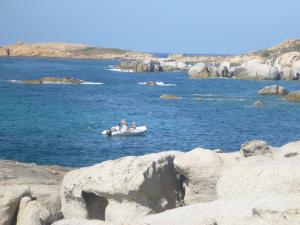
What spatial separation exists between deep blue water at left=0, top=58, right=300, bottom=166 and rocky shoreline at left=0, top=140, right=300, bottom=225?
1782 centimetres

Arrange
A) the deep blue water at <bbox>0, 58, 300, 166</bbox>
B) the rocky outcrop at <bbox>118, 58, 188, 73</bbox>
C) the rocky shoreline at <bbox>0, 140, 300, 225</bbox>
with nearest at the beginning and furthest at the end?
the rocky shoreline at <bbox>0, 140, 300, 225</bbox> → the deep blue water at <bbox>0, 58, 300, 166</bbox> → the rocky outcrop at <bbox>118, 58, 188, 73</bbox>

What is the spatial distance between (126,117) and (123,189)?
43.7m

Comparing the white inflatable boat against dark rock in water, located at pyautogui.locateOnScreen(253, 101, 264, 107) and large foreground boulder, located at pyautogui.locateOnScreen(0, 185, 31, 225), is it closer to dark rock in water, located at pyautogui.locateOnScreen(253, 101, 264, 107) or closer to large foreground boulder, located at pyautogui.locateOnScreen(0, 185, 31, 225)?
dark rock in water, located at pyautogui.locateOnScreen(253, 101, 264, 107)

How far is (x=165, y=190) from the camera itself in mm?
14484

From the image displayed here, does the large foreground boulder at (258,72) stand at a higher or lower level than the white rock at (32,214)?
lower

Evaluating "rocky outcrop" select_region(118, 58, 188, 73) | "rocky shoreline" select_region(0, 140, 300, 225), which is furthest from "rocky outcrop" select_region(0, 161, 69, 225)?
"rocky outcrop" select_region(118, 58, 188, 73)

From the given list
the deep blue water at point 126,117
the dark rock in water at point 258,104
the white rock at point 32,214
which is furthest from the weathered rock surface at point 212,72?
the white rock at point 32,214

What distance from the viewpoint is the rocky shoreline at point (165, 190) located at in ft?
37.6

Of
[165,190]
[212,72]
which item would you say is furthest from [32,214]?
[212,72]

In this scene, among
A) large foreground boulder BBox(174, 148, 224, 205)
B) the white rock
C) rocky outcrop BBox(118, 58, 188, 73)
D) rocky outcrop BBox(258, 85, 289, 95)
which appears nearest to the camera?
the white rock

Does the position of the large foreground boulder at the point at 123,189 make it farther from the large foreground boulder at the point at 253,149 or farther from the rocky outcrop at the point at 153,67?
the rocky outcrop at the point at 153,67

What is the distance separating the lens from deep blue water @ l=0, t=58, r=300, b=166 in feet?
123

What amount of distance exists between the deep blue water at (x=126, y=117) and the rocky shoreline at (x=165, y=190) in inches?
701

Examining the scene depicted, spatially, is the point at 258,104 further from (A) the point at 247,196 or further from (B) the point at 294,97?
(A) the point at 247,196
